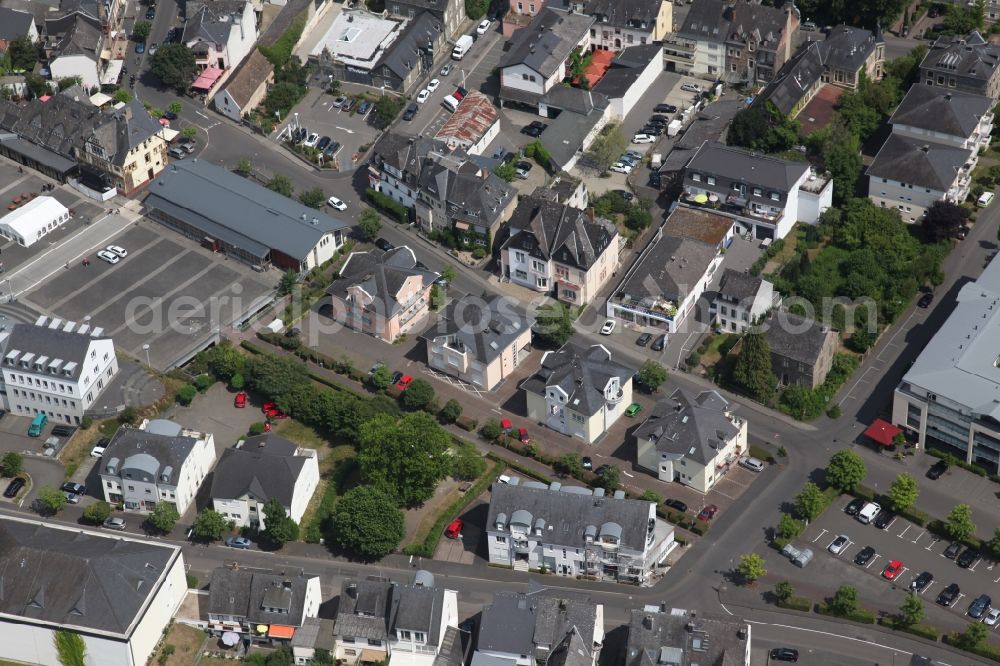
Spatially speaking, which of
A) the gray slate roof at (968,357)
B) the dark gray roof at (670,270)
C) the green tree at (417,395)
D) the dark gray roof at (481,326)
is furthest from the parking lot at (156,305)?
the gray slate roof at (968,357)

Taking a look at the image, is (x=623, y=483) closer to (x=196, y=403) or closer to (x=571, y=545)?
(x=571, y=545)

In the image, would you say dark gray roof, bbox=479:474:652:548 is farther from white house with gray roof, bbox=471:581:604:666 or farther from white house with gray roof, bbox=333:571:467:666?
white house with gray roof, bbox=333:571:467:666

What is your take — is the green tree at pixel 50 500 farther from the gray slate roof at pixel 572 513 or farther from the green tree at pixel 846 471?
the green tree at pixel 846 471

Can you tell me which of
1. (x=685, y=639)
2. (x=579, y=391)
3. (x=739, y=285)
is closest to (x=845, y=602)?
(x=685, y=639)

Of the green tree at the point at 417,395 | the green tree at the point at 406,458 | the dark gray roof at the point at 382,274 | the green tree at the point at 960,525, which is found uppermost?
the green tree at the point at 960,525

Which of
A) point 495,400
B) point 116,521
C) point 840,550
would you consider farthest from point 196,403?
point 840,550

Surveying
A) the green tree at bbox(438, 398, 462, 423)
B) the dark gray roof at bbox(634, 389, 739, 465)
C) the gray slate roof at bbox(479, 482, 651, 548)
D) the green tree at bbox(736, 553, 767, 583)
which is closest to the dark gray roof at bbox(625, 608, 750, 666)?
the green tree at bbox(736, 553, 767, 583)

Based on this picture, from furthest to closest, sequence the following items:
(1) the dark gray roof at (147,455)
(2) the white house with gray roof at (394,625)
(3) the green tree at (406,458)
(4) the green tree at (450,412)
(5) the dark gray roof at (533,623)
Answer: (4) the green tree at (450,412), (1) the dark gray roof at (147,455), (3) the green tree at (406,458), (2) the white house with gray roof at (394,625), (5) the dark gray roof at (533,623)
